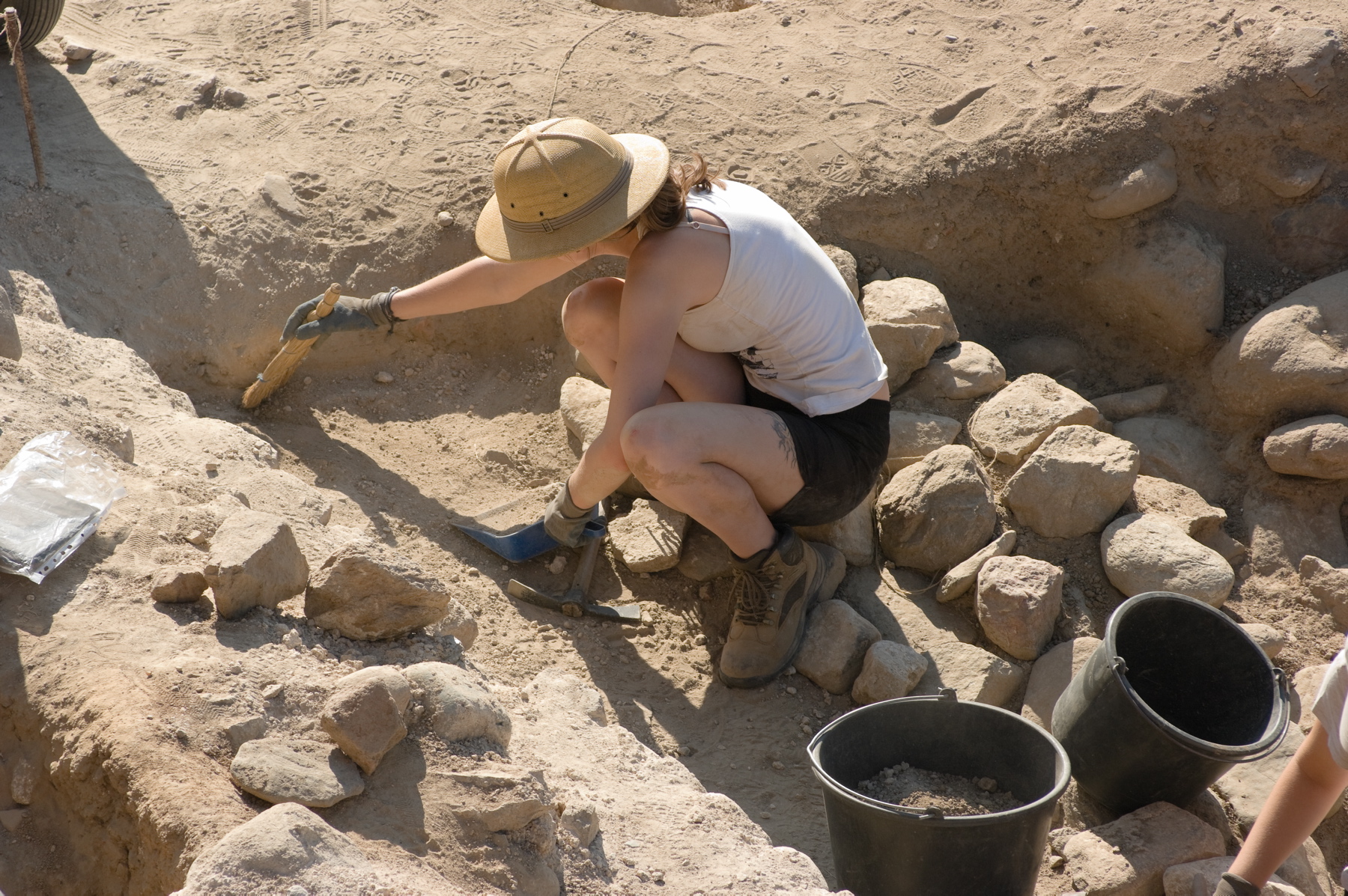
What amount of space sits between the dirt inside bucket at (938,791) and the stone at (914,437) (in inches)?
45.5

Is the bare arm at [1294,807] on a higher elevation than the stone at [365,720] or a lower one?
lower

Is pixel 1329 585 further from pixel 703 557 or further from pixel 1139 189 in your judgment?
pixel 703 557

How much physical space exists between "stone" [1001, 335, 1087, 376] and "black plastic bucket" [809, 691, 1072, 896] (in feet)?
6.27

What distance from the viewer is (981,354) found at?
344cm

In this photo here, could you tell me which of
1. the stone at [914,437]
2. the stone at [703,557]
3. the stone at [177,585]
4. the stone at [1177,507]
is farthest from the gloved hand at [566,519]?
the stone at [1177,507]

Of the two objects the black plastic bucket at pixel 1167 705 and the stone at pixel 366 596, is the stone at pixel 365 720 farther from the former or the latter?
Answer: the black plastic bucket at pixel 1167 705

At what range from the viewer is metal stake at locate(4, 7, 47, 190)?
10.6 feet

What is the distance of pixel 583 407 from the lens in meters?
3.32

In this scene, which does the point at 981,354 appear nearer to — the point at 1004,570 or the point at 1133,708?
the point at 1004,570

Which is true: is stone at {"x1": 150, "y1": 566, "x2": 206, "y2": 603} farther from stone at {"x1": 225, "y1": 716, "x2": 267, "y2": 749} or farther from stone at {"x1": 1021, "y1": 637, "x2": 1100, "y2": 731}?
stone at {"x1": 1021, "y1": 637, "x2": 1100, "y2": 731}

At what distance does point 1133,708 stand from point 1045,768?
0.86 ft

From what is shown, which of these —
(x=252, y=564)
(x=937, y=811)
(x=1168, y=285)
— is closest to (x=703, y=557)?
(x=937, y=811)

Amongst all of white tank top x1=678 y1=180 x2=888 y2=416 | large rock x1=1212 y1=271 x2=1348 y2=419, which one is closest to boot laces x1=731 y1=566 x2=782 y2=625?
white tank top x1=678 y1=180 x2=888 y2=416

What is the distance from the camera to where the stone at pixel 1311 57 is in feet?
12.1
